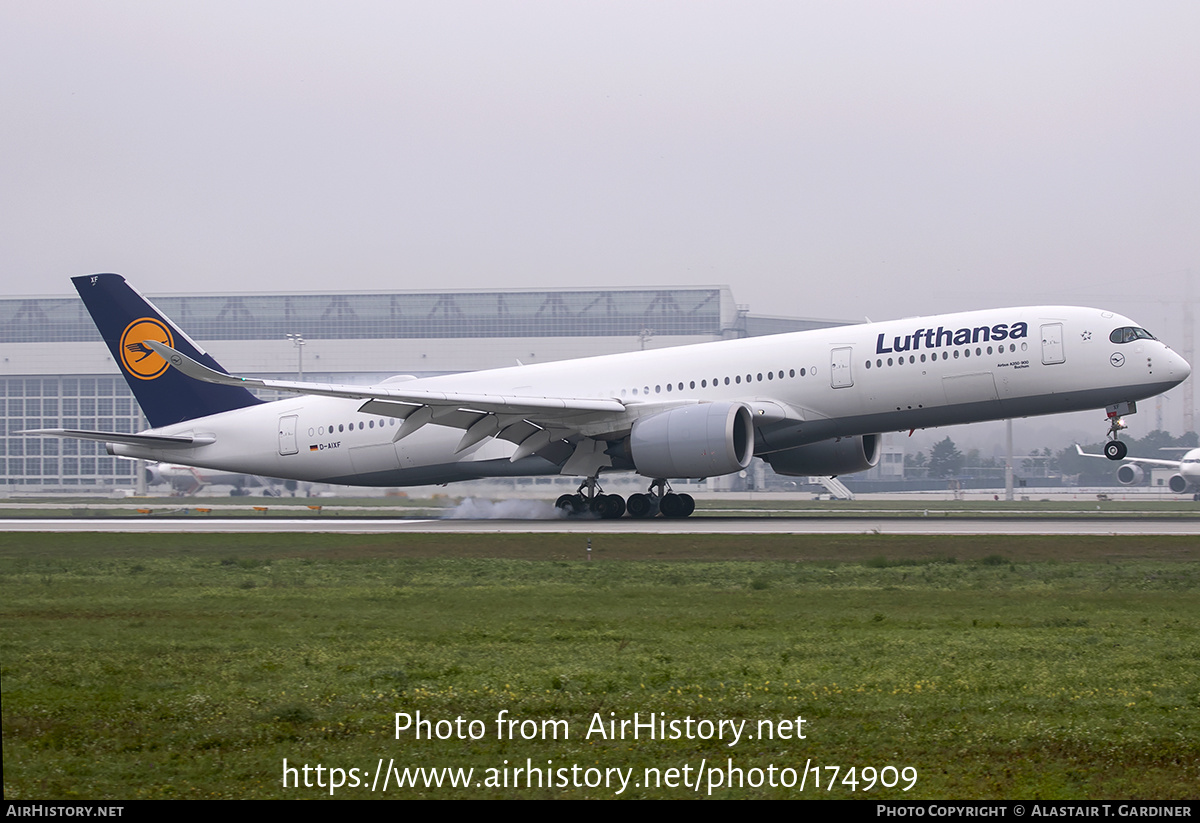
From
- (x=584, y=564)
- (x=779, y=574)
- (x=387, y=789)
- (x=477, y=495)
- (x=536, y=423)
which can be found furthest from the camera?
(x=477, y=495)

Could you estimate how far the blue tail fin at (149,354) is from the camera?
33.0 metres

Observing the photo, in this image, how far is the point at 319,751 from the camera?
7.05 metres

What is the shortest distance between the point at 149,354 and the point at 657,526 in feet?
54.9

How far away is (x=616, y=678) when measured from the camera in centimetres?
903

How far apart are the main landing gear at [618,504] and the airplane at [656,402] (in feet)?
0.17

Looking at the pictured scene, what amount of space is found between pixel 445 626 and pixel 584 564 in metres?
6.99

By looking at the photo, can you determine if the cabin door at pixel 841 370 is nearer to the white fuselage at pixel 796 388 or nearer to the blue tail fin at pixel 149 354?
the white fuselage at pixel 796 388

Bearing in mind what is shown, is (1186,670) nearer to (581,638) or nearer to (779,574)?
(581,638)

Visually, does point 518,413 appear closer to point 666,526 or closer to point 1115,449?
point 666,526

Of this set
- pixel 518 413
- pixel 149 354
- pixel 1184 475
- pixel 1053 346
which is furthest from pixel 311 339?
pixel 1053 346

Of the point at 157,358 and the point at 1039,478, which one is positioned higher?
the point at 157,358

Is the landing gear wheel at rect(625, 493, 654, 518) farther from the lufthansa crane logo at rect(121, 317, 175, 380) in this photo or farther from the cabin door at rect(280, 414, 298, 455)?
the lufthansa crane logo at rect(121, 317, 175, 380)

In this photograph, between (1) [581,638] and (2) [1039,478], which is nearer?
(1) [581,638]

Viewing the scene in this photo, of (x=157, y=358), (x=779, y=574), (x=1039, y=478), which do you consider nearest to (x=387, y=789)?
(x=779, y=574)
